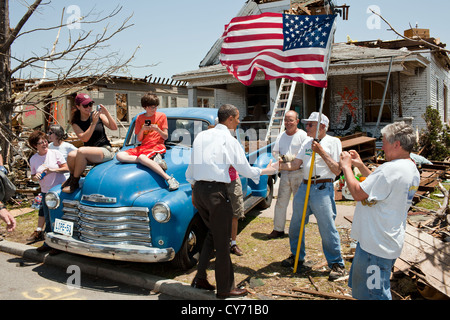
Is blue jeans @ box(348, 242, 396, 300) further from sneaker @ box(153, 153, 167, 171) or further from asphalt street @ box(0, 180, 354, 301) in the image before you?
sneaker @ box(153, 153, 167, 171)

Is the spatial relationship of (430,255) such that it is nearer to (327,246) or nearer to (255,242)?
(327,246)

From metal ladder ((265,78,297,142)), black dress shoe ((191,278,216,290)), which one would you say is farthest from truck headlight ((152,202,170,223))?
metal ladder ((265,78,297,142))

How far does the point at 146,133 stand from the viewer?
5.43 m

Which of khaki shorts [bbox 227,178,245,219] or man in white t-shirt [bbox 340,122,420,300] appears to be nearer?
man in white t-shirt [bbox 340,122,420,300]

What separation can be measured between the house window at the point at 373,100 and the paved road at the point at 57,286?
12.6 m

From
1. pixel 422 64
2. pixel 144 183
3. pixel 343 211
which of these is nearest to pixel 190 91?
pixel 422 64

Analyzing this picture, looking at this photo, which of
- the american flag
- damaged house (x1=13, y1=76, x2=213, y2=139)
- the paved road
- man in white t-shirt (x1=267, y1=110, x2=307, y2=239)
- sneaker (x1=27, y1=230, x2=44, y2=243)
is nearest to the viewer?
the paved road

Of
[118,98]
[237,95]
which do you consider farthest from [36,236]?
[118,98]

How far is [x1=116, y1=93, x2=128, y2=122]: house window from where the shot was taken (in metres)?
22.2

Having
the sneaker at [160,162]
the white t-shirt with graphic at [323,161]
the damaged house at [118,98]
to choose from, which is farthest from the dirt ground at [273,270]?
the damaged house at [118,98]

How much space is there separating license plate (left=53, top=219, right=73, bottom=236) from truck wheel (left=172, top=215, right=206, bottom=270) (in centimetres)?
138

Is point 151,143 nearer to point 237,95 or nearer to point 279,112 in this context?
point 279,112

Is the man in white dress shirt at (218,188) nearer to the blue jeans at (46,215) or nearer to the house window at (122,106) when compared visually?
the blue jeans at (46,215)

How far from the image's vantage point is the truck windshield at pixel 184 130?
5.86 metres
